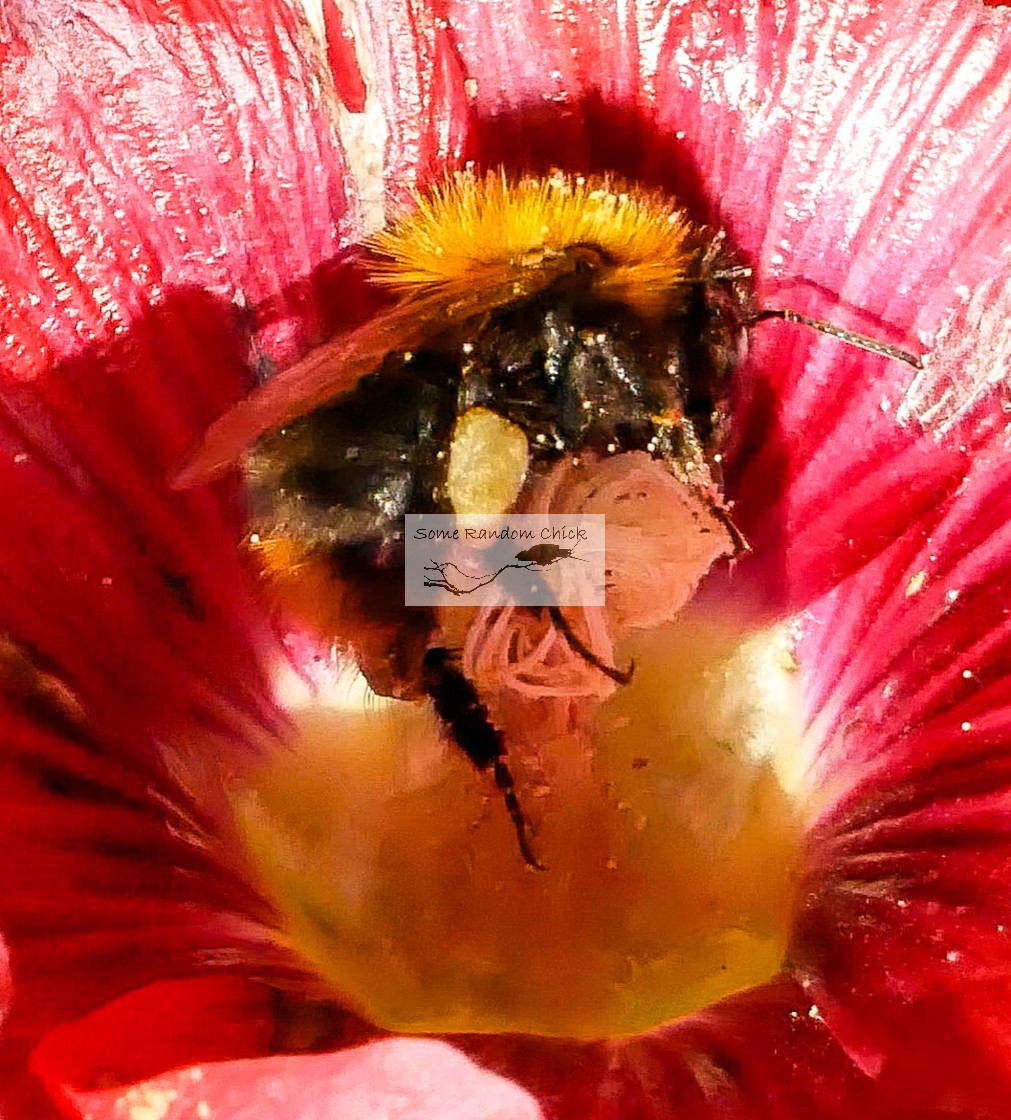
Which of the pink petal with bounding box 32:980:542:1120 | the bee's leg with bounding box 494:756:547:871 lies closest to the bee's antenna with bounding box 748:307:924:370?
the bee's leg with bounding box 494:756:547:871

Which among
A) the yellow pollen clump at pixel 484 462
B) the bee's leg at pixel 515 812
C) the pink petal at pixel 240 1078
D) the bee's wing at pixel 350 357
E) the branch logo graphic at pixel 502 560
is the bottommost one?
the bee's leg at pixel 515 812

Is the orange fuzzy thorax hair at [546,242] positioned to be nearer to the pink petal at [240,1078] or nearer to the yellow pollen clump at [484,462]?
the yellow pollen clump at [484,462]

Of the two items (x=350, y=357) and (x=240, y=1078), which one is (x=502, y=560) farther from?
(x=240, y=1078)

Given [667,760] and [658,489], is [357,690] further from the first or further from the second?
[658,489]

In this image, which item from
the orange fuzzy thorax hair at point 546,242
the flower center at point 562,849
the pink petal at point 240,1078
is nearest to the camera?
the pink petal at point 240,1078

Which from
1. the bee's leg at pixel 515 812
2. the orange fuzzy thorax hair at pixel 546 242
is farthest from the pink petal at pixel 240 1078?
the orange fuzzy thorax hair at pixel 546 242

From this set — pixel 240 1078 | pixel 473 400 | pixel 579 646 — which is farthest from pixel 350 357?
pixel 240 1078

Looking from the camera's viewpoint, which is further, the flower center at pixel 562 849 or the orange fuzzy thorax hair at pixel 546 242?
the flower center at pixel 562 849

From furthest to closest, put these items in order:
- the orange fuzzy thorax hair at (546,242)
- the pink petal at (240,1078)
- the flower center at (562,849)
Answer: the flower center at (562,849)
the orange fuzzy thorax hair at (546,242)
the pink petal at (240,1078)
